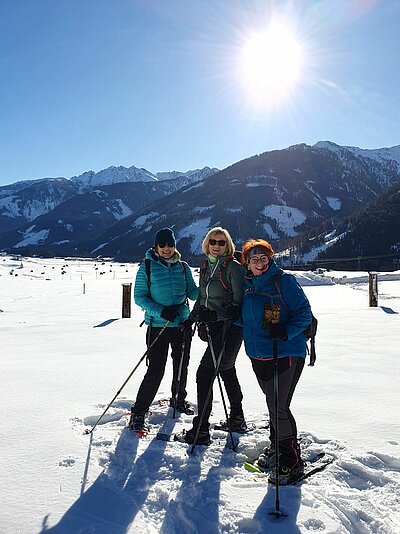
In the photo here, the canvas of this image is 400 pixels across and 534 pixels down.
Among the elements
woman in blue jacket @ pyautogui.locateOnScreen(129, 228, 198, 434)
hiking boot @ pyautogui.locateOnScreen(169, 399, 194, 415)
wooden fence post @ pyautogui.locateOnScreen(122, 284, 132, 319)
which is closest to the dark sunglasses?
woman in blue jacket @ pyautogui.locateOnScreen(129, 228, 198, 434)

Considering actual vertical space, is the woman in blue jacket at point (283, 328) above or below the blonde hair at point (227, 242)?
below

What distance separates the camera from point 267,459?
12.0ft

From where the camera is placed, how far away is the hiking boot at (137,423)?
4.34 m

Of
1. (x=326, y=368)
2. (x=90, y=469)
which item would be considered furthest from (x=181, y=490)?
(x=326, y=368)

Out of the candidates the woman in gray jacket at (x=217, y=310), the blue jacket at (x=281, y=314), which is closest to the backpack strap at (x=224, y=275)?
the woman in gray jacket at (x=217, y=310)

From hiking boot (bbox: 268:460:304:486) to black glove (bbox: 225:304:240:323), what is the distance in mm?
1377

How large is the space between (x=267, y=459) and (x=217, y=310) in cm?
149

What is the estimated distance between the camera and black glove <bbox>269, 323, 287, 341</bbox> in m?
3.30

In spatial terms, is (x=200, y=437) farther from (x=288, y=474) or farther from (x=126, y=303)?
(x=126, y=303)

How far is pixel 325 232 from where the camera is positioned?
505 feet

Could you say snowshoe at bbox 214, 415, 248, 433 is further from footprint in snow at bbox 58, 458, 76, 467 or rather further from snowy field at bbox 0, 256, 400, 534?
footprint in snow at bbox 58, 458, 76, 467

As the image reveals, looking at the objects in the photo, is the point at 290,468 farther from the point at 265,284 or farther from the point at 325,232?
the point at 325,232

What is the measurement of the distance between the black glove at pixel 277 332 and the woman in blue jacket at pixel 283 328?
0.12ft

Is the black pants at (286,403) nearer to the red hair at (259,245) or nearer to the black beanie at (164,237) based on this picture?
the red hair at (259,245)
